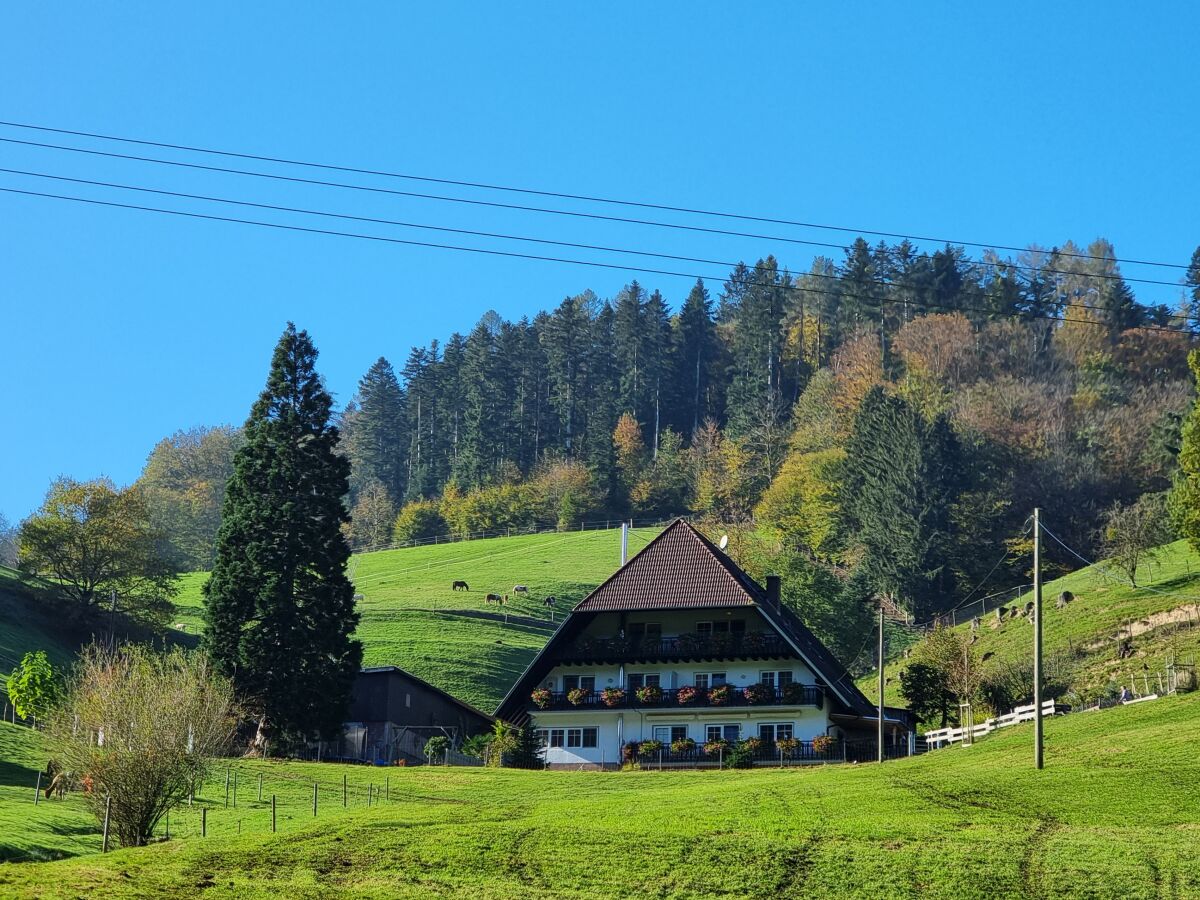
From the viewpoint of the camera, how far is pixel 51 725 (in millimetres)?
41688

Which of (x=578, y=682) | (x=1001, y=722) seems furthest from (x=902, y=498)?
(x=1001, y=722)

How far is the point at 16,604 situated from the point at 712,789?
5016 centimetres

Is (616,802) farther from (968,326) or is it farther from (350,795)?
(968,326)

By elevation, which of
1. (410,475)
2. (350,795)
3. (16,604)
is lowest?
(350,795)

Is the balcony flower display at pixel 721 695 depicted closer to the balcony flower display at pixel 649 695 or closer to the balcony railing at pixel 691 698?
the balcony railing at pixel 691 698

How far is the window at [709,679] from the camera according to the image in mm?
62594

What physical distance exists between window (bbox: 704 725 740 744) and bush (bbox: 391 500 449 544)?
86.6 m

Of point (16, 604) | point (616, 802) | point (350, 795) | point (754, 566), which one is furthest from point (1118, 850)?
point (16, 604)

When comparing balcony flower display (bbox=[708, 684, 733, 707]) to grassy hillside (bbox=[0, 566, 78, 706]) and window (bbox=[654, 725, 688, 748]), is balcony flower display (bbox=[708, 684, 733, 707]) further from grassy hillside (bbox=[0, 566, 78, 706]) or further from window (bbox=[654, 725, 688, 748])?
grassy hillside (bbox=[0, 566, 78, 706])

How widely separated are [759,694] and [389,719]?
1554 cm

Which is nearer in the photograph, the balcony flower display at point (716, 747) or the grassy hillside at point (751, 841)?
the grassy hillside at point (751, 841)

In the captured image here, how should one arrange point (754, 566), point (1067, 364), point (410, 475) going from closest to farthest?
point (754, 566) < point (1067, 364) < point (410, 475)

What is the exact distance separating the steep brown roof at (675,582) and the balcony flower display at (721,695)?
3151 millimetres

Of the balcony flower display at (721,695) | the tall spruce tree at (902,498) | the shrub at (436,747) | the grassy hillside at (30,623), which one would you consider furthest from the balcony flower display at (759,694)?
the tall spruce tree at (902,498)
